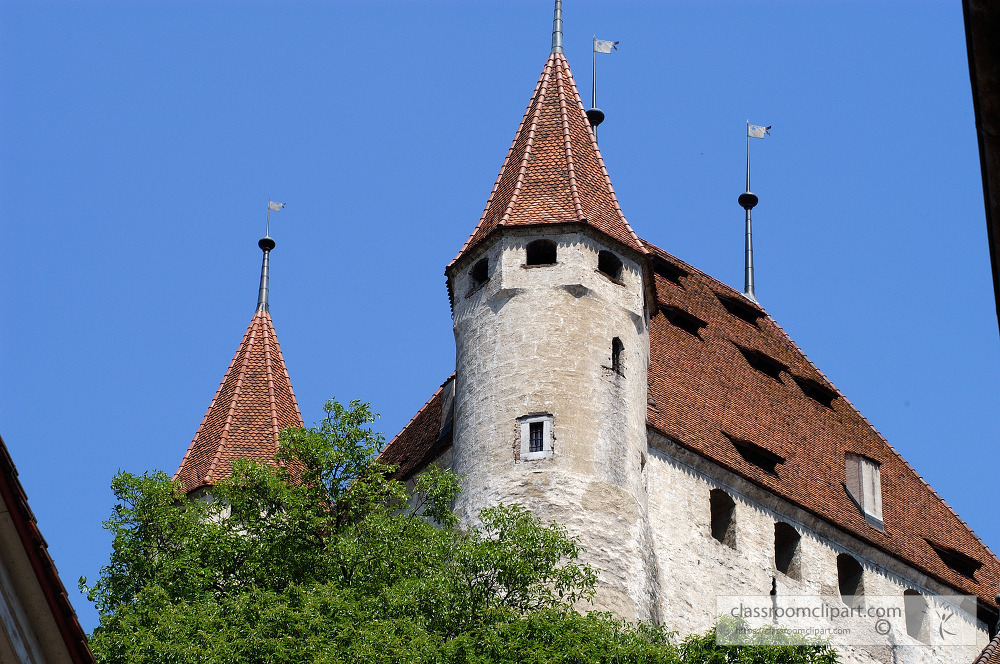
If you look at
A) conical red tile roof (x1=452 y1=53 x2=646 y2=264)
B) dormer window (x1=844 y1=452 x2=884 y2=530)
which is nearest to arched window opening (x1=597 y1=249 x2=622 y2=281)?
conical red tile roof (x1=452 y1=53 x2=646 y2=264)

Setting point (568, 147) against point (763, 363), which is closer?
point (568, 147)

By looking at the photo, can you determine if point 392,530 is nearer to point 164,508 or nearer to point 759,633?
point 164,508

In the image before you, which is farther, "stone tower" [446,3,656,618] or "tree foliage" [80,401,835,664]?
"stone tower" [446,3,656,618]

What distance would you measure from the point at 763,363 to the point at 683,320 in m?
1.86

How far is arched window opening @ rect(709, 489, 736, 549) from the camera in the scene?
3091cm

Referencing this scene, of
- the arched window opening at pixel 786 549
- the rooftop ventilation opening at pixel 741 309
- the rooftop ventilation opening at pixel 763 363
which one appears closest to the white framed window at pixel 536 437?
the arched window opening at pixel 786 549

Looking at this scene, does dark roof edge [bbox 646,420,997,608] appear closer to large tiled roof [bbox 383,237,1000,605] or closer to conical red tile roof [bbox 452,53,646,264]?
large tiled roof [bbox 383,237,1000,605]

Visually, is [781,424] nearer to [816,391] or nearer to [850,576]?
[816,391]

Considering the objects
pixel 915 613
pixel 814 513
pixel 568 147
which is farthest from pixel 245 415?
pixel 915 613

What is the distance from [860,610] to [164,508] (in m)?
11.5

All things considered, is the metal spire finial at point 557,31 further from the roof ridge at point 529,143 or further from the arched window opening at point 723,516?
the arched window opening at point 723,516

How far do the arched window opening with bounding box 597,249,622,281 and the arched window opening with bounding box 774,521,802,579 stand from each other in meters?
4.90

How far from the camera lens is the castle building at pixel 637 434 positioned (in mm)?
27578

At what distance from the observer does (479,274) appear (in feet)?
96.9
